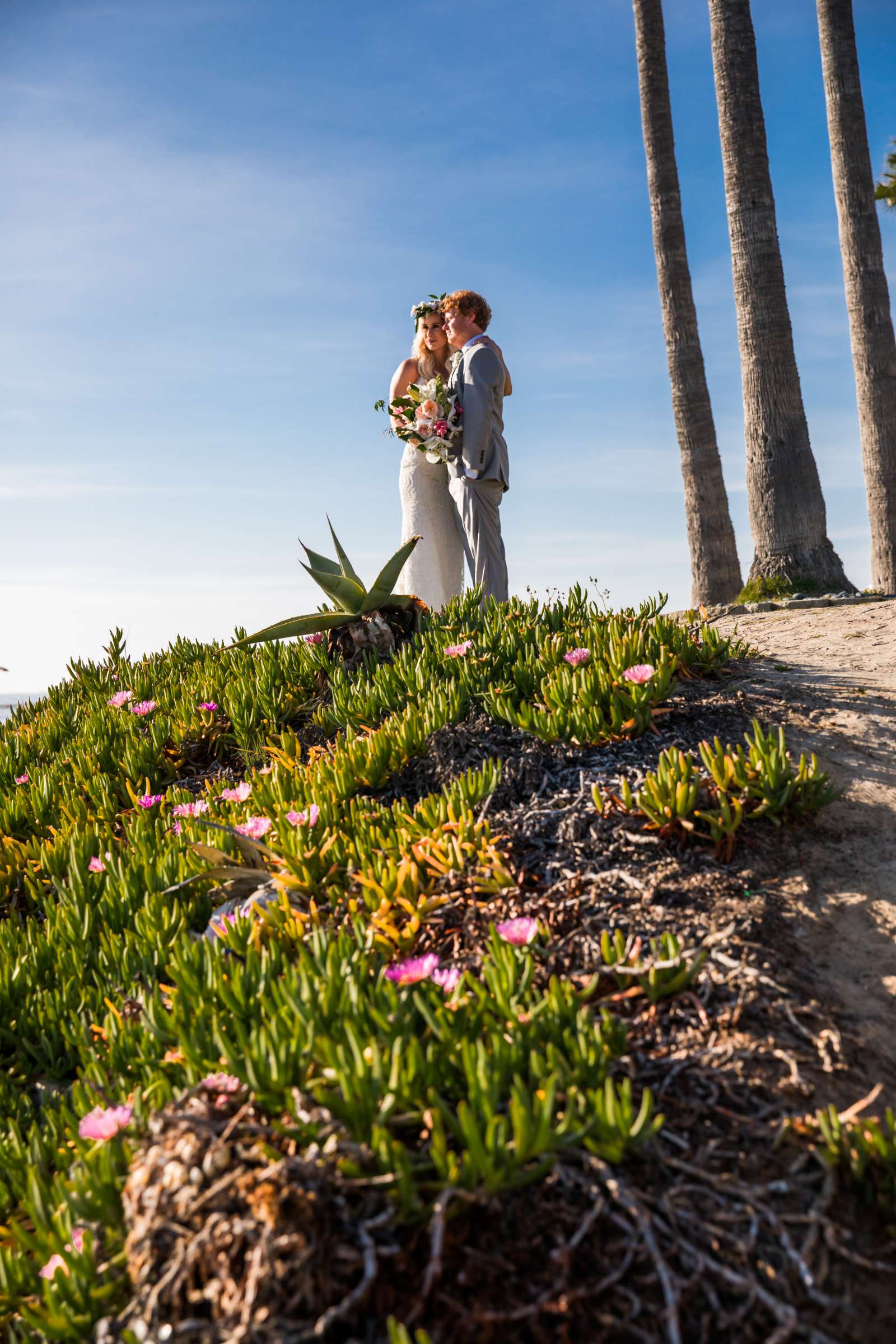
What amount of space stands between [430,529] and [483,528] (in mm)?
832

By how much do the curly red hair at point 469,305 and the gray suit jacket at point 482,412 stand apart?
15.9 inches

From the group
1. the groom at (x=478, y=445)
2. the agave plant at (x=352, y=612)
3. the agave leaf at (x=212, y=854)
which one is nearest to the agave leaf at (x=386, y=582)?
the agave plant at (x=352, y=612)

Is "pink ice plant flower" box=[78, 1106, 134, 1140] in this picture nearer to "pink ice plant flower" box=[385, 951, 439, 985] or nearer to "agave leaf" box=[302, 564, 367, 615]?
"pink ice plant flower" box=[385, 951, 439, 985]

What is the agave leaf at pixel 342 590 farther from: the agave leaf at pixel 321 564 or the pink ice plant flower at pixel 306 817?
the pink ice plant flower at pixel 306 817

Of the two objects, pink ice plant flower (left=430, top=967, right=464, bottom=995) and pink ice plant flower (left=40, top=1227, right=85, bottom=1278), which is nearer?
pink ice plant flower (left=40, top=1227, right=85, bottom=1278)

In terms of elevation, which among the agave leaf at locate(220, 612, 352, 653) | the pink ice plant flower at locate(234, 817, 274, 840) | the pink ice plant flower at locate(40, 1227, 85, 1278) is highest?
the agave leaf at locate(220, 612, 352, 653)

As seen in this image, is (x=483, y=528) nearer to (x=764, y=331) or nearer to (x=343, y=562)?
(x=343, y=562)

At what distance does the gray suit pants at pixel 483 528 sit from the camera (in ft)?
25.4

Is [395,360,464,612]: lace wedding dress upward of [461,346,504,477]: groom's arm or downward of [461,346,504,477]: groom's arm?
downward

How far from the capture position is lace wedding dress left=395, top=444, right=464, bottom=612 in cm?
836

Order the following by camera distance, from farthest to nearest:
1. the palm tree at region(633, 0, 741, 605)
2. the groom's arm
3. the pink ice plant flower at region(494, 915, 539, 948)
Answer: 1. the palm tree at region(633, 0, 741, 605)
2. the groom's arm
3. the pink ice plant flower at region(494, 915, 539, 948)

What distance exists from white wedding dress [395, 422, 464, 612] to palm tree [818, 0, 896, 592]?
5.97m

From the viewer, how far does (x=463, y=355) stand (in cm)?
779

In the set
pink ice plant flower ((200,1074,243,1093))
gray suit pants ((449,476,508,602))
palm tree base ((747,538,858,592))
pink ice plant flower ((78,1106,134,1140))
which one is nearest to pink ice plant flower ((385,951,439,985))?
pink ice plant flower ((200,1074,243,1093))
